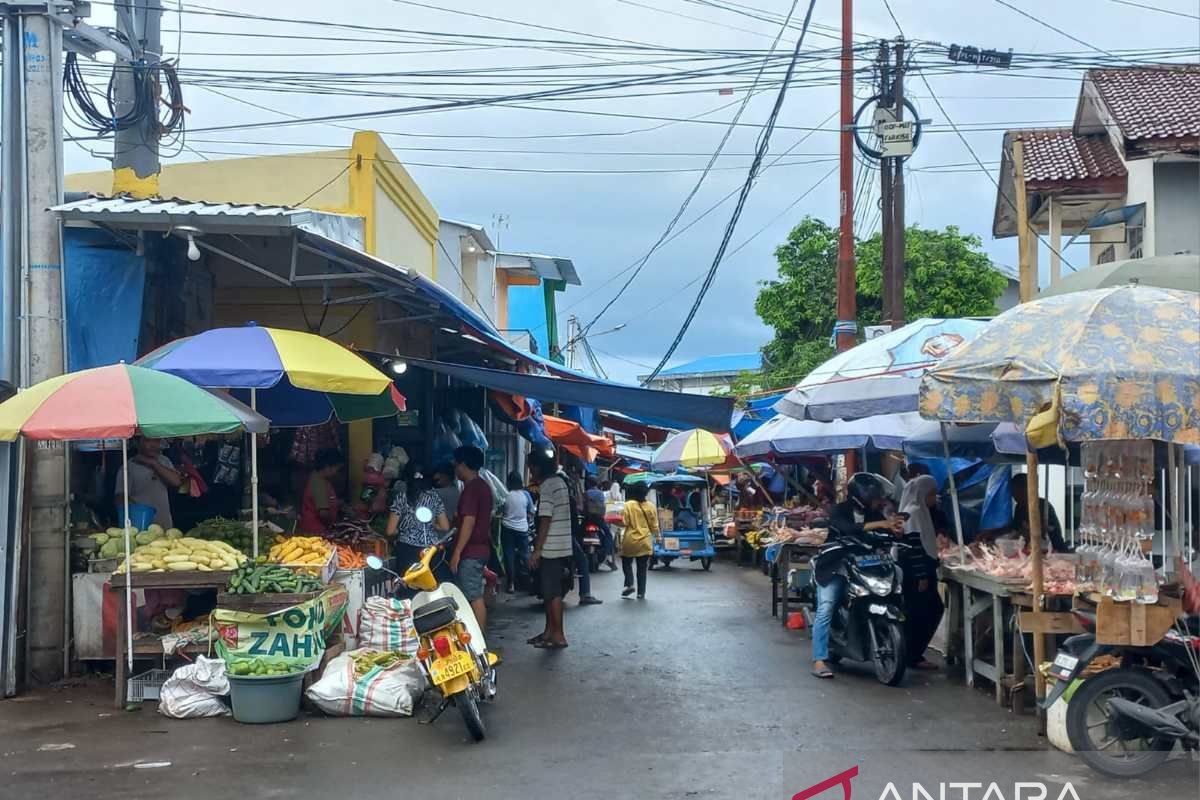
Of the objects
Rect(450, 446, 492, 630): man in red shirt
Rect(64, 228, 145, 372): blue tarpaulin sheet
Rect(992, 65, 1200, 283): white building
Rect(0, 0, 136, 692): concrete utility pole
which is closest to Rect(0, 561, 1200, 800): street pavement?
Rect(0, 0, 136, 692): concrete utility pole

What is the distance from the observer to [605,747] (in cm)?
745

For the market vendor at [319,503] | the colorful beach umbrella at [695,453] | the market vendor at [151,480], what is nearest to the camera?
the market vendor at [151,480]

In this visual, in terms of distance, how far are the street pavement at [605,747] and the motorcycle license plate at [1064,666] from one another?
0.52m

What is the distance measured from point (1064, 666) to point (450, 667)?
379 centimetres

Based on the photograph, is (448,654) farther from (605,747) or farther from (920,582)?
(920,582)

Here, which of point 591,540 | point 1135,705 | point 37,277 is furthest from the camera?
point 591,540

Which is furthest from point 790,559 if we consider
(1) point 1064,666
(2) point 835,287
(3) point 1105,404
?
(2) point 835,287

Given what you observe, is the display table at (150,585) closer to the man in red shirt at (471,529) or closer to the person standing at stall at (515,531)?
the man in red shirt at (471,529)

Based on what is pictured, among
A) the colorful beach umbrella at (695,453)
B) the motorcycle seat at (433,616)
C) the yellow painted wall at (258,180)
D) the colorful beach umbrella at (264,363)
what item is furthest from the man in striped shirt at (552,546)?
the colorful beach umbrella at (695,453)

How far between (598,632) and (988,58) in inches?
346

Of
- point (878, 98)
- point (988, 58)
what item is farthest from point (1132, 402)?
point (878, 98)

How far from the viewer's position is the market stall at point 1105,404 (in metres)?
6.54

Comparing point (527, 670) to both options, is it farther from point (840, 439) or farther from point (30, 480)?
point (840, 439)

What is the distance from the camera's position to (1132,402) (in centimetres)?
653
